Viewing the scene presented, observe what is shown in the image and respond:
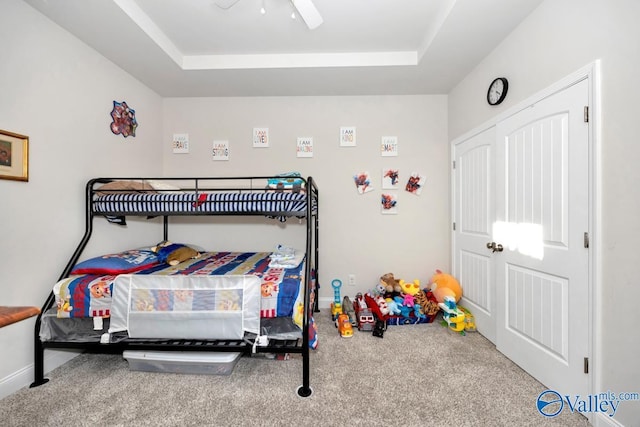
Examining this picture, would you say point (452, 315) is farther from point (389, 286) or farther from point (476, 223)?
point (476, 223)

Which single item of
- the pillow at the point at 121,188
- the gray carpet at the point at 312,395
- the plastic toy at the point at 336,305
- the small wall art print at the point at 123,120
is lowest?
the gray carpet at the point at 312,395

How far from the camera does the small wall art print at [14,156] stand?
4.99 ft

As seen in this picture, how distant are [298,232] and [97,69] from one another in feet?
7.77

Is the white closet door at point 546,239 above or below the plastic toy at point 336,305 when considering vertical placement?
above

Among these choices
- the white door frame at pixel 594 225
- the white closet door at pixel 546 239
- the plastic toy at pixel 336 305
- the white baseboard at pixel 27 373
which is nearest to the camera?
the white door frame at pixel 594 225

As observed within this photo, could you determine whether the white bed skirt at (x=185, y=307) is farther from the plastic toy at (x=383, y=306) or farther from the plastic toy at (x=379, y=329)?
the plastic toy at (x=383, y=306)

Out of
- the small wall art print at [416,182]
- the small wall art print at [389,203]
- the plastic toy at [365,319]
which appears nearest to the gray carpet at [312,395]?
the plastic toy at [365,319]

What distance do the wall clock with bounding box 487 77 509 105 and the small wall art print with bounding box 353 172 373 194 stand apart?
1326mm

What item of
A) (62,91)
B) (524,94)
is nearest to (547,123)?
(524,94)

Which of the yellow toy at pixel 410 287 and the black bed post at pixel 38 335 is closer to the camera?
the black bed post at pixel 38 335

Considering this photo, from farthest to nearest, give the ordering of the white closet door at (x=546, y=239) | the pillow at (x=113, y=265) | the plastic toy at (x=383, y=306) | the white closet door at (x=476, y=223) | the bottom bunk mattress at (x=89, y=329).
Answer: the plastic toy at (x=383, y=306), the white closet door at (x=476, y=223), the pillow at (x=113, y=265), the bottom bunk mattress at (x=89, y=329), the white closet door at (x=546, y=239)

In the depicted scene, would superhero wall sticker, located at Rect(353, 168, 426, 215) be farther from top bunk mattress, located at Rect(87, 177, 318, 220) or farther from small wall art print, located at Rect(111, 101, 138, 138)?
small wall art print, located at Rect(111, 101, 138, 138)

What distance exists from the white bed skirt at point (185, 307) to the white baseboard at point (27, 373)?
64 centimetres

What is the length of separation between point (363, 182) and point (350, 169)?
0.22 m
